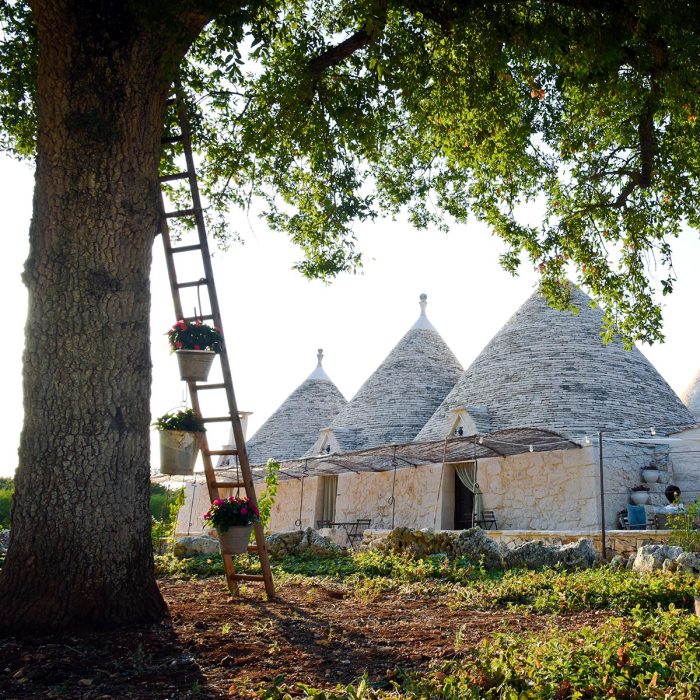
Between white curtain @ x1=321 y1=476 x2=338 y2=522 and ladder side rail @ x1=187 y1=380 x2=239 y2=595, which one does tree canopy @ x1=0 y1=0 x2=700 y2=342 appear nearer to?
ladder side rail @ x1=187 y1=380 x2=239 y2=595

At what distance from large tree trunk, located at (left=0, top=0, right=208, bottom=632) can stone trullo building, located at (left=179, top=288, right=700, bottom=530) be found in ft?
32.3

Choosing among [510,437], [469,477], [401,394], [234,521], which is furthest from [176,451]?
[401,394]

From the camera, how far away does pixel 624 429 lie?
16609 mm

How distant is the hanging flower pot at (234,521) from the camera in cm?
614

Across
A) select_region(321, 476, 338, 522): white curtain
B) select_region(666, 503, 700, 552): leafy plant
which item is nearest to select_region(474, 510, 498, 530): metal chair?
select_region(666, 503, 700, 552): leafy plant

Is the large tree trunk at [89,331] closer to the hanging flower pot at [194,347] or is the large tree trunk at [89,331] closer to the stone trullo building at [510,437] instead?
the hanging flower pot at [194,347]

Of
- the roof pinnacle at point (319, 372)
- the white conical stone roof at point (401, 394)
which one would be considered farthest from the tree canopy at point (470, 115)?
the roof pinnacle at point (319, 372)

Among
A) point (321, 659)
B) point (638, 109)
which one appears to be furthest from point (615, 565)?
point (321, 659)

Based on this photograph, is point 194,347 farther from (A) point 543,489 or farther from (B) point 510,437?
(A) point 543,489

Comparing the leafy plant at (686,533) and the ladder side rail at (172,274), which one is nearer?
the ladder side rail at (172,274)

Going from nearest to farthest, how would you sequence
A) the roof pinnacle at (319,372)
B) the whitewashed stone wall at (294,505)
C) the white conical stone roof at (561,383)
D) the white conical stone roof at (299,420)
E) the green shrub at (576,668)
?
1. the green shrub at (576,668)
2. the white conical stone roof at (561,383)
3. the whitewashed stone wall at (294,505)
4. the white conical stone roof at (299,420)
5. the roof pinnacle at (319,372)

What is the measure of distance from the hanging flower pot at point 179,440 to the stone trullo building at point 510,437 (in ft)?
28.5

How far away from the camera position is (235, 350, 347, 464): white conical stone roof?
1062 inches

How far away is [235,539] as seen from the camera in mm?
6195
